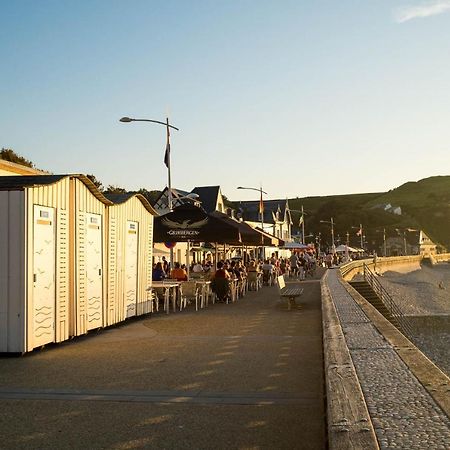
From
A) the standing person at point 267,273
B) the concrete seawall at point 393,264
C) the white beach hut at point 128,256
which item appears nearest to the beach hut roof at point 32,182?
the white beach hut at point 128,256

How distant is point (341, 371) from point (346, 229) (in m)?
A: 183

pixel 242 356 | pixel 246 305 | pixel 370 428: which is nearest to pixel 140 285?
pixel 246 305

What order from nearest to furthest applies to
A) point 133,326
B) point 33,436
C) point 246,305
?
point 33,436
point 133,326
point 246,305

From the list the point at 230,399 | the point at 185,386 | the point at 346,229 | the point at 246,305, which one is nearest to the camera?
the point at 230,399

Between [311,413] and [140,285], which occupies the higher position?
[140,285]

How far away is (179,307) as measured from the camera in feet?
56.6

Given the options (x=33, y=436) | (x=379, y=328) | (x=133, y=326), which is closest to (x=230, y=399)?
(x=33, y=436)

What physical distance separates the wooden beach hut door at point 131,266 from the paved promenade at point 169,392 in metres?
1.85

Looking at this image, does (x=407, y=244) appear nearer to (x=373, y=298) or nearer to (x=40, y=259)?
(x=373, y=298)

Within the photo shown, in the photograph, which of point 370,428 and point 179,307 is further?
point 179,307

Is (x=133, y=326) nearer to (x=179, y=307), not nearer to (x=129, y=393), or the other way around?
(x=179, y=307)

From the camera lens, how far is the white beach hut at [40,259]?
30.7ft

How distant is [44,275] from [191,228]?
27.9ft

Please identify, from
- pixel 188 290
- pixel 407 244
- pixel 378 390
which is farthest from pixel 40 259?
pixel 407 244
